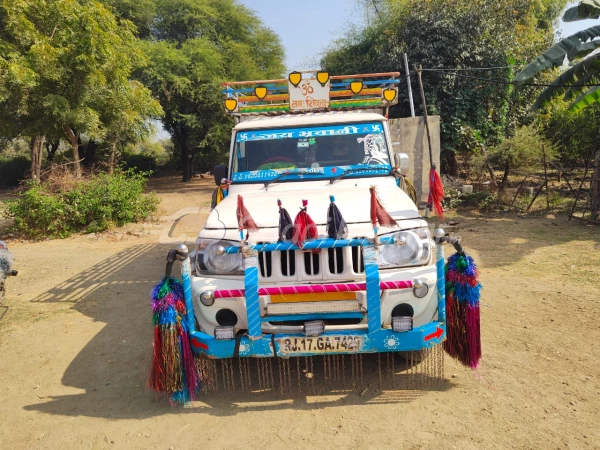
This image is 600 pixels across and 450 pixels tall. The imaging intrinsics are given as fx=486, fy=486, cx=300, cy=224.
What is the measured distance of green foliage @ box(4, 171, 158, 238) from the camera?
11.1 meters

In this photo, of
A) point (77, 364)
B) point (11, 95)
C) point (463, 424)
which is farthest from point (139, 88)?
point (463, 424)

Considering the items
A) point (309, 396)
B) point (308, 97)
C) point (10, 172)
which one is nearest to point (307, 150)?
point (308, 97)

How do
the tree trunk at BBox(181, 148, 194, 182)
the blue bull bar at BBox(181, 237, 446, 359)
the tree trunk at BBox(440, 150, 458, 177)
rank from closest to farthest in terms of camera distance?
the blue bull bar at BBox(181, 237, 446, 359), the tree trunk at BBox(440, 150, 458, 177), the tree trunk at BBox(181, 148, 194, 182)

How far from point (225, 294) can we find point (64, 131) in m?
12.6

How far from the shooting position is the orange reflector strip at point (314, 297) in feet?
11.5

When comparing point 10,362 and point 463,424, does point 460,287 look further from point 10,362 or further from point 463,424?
point 10,362

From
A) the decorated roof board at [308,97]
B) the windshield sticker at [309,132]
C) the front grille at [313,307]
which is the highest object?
the decorated roof board at [308,97]

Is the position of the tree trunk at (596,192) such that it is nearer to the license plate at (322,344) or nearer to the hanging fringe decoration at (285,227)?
the license plate at (322,344)

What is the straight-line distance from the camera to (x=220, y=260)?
3705 millimetres

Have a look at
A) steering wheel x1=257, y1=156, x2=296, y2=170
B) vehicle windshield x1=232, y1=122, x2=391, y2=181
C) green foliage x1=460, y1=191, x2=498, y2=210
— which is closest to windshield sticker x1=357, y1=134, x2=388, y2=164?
vehicle windshield x1=232, y1=122, x2=391, y2=181

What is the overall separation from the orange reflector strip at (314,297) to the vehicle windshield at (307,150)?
188 centimetres

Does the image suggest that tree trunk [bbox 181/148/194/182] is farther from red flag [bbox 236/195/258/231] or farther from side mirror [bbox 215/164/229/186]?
red flag [bbox 236/195/258/231]

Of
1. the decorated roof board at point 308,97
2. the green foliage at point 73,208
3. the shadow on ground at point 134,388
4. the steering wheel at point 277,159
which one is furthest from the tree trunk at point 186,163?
the steering wheel at point 277,159

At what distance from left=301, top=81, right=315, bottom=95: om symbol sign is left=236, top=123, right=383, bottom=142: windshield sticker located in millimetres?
941
